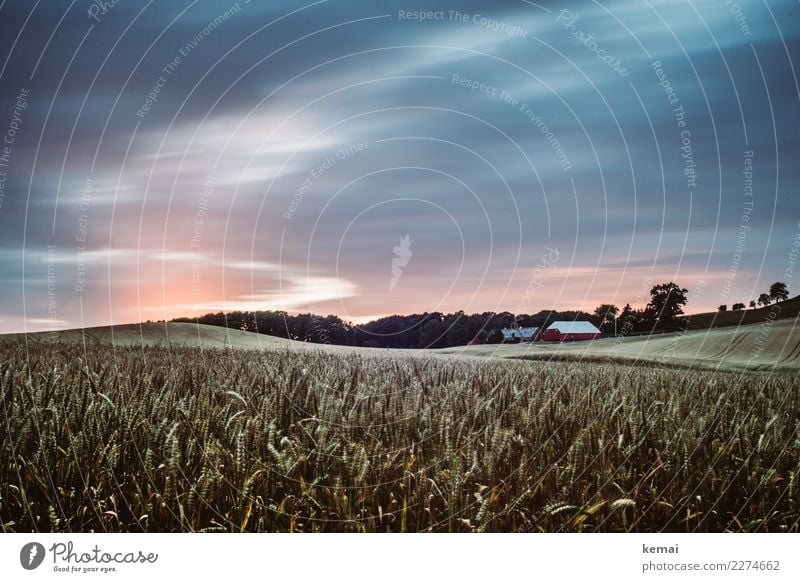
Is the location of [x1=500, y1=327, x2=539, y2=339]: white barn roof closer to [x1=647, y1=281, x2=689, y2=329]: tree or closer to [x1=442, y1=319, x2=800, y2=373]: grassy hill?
[x1=442, y1=319, x2=800, y2=373]: grassy hill

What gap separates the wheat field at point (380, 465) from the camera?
3.59 metres

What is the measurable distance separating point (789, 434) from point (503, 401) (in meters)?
→ 2.12

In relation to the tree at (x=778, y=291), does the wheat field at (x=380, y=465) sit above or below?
below

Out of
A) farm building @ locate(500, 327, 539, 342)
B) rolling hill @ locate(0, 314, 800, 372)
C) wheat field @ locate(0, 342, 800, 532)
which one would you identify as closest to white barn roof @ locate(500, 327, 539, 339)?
farm building @ locate(500, 327, 539, 342)

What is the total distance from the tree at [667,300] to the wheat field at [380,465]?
2.00 metres

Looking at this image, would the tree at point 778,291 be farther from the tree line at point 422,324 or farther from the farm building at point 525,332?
the farm building at point 525,332

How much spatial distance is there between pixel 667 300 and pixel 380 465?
4645 mm

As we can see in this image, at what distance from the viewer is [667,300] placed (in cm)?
703

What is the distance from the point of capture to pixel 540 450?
3861 millimetres

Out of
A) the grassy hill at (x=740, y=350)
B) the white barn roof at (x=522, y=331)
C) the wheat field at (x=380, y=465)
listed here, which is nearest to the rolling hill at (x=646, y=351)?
the grassy hill at (x=740, y=350)

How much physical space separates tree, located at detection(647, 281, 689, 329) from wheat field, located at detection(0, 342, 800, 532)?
2.00 m
